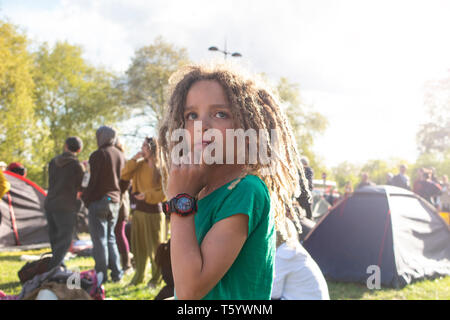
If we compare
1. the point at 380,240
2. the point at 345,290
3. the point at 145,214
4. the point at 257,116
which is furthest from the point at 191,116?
the point at 380,240

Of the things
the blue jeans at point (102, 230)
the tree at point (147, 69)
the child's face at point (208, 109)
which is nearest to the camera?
the child's face at point (208, 109)

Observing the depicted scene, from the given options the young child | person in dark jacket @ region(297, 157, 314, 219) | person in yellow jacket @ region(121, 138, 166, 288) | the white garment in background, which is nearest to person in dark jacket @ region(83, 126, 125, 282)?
person in yellow jacket @ region(121, 138, 166, 288)

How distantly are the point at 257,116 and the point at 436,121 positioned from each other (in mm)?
39469

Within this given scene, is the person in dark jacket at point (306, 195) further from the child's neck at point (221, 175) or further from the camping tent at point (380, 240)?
the camping tent at point (380, 240)

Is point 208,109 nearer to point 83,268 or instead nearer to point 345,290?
point 345,290

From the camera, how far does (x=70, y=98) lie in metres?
27.5

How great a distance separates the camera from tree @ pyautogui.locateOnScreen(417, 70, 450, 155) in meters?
31.8

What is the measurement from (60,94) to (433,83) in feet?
98.7

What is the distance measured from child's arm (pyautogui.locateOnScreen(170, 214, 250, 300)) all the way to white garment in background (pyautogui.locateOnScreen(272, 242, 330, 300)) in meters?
1.44

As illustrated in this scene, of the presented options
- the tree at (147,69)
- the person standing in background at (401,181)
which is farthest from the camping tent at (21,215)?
the tree at (147,69)

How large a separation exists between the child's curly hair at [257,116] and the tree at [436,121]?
1379 inches

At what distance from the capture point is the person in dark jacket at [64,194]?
494 cm
